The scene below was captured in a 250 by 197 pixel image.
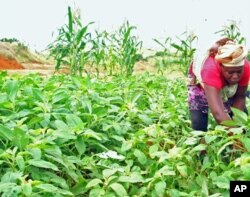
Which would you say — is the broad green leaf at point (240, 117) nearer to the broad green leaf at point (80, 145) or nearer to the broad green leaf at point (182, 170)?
the broad green leaf at point (182, 170)

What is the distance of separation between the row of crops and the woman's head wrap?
391 millimetres

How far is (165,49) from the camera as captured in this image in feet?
30.1

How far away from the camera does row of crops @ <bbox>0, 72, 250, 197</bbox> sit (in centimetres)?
234

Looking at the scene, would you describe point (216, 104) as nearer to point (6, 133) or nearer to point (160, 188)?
point (160, 188)

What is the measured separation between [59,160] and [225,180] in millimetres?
798

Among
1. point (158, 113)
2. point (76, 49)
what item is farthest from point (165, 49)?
point (158, 113)

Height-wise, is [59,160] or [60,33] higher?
[60,33]

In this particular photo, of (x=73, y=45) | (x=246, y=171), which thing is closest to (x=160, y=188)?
(x=246, y=171)

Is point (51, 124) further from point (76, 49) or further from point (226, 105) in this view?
point (76, 49)

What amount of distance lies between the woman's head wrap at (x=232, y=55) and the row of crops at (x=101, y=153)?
39cm

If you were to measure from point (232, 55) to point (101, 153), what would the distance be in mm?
923

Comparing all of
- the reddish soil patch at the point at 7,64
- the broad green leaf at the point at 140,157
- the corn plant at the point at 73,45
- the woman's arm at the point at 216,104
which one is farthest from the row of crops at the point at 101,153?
the reddish soil patch at the point at 7,64

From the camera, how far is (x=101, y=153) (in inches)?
111

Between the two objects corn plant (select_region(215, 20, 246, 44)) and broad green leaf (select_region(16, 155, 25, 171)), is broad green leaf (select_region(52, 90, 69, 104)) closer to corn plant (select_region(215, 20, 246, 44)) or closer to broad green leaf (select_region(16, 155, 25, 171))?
broad green leaf (select_region(16, 155, 25, 171))
